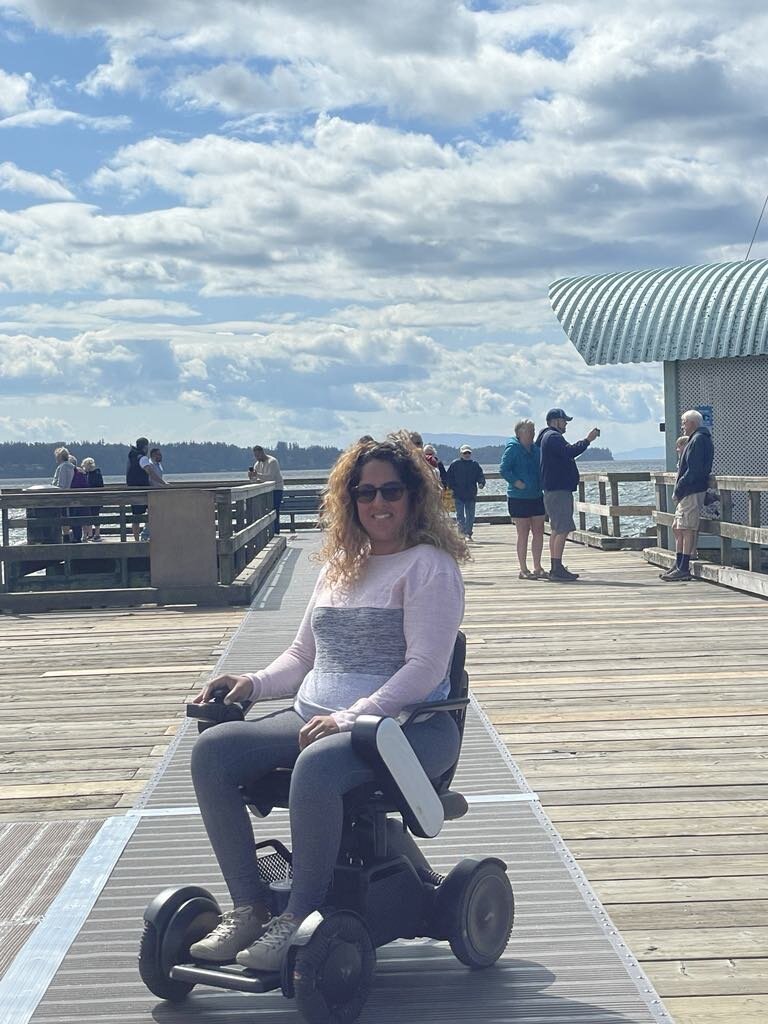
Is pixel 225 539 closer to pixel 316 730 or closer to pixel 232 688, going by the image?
pixel 232 688

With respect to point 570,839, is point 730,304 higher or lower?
higher

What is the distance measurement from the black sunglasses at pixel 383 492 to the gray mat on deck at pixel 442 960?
1191mm

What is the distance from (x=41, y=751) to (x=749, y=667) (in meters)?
4.21

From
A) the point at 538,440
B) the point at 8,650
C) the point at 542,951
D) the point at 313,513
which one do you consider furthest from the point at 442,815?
the point at 313,513

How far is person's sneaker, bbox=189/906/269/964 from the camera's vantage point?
327cm

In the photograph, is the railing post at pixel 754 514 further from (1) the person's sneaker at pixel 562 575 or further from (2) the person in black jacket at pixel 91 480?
(2) the person in black jacket at pixel 91 480

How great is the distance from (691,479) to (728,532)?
2.00 ft

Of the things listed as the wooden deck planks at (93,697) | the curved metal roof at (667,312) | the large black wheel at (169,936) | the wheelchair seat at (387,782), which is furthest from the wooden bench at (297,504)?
the large black wheel at (169,936)

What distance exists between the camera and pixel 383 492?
370cm

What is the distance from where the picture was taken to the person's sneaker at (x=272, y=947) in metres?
3.17

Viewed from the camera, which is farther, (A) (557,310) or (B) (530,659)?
(A) (557,310)

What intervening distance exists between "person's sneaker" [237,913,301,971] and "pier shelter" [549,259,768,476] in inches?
525

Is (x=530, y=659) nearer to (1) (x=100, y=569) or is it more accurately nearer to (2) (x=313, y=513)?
(1) (x=100, y=569)

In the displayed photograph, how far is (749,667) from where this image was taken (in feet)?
27.2
